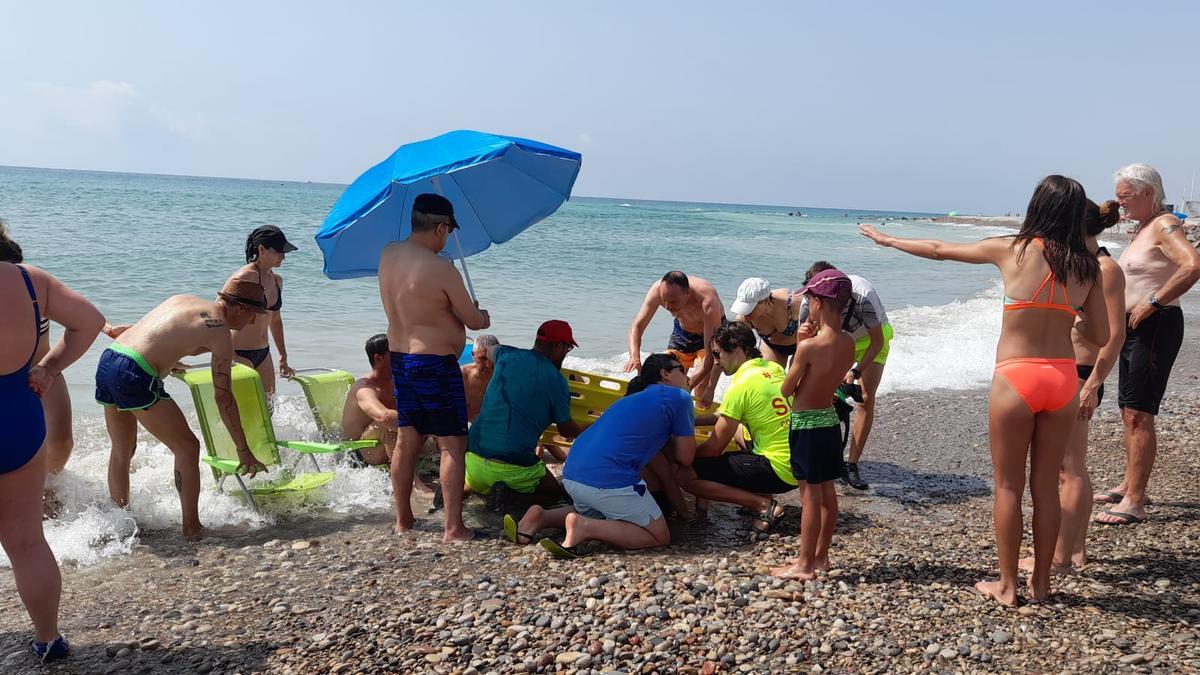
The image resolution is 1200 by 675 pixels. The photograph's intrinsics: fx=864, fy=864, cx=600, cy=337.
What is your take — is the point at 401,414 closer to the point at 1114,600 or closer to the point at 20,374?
the point at 20,374

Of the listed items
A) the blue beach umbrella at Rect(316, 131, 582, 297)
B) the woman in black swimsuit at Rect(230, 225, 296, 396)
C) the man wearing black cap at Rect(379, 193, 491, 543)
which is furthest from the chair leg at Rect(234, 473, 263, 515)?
the blue beach umbrella at Rect(316, 131, 582, 297)

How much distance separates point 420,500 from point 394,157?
2173 mm

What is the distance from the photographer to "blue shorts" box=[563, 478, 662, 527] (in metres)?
4.50

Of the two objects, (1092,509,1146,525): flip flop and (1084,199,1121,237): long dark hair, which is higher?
(1084,199,1121,237): long dark hair

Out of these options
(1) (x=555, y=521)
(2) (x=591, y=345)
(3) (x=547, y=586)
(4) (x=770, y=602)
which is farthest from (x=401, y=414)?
(2) (x=591, y=345)

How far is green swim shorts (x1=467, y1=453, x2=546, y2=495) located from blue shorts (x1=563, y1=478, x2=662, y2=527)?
19.8 inches

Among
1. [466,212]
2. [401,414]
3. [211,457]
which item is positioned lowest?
[211,457]

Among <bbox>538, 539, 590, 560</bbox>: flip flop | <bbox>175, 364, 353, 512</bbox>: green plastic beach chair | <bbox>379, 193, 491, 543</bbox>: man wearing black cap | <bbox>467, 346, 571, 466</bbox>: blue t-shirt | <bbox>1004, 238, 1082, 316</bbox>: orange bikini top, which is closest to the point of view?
<bbox>1004, 238, 1082, 316</bbox>: orange bikini top

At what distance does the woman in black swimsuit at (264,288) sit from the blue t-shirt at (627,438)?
2.82 meters

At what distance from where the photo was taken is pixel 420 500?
5.57 metres

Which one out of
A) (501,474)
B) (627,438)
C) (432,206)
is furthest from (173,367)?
(627,438)

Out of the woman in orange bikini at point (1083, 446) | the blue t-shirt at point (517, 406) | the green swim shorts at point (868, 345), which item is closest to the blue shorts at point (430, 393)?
the blue t-shirt at point (517, 406)

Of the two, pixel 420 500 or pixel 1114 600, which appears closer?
pixel 1114 600

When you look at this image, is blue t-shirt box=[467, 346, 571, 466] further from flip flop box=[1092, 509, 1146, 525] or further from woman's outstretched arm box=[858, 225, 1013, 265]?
flip flop box=[1092, 509, 1146, 525]
